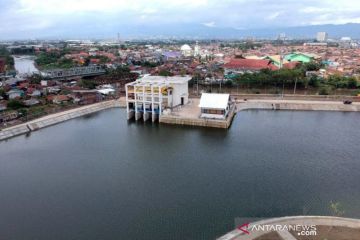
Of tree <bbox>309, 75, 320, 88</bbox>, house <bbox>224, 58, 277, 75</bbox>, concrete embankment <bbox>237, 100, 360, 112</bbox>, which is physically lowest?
concrete embankment <bbox>237, 100, 360, 112</bbox>

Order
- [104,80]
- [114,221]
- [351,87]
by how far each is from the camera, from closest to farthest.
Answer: [114,221] → [351,87] → [104,80]

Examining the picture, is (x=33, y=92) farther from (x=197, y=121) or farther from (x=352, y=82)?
(x=352, y=82)

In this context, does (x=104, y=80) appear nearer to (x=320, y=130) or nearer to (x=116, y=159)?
(x=116, y=159)

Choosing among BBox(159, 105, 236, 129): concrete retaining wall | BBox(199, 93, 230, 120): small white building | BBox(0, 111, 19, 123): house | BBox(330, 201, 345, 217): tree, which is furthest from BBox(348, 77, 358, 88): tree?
BBox(0, 111, 19, 123): house

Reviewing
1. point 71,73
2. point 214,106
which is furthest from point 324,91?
point 71,73

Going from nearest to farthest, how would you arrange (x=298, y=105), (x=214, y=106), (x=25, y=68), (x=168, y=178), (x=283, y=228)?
(x=283, y=228) < (x=168, y=178) < (x=214, y=106) < (x=298, y=105) < (x=25, y=68)

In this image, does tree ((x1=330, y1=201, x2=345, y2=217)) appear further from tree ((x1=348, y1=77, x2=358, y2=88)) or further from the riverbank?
tree ((x1=348, y1=77, x2=358, y2=88))

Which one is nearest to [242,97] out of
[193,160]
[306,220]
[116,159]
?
[193,160]
